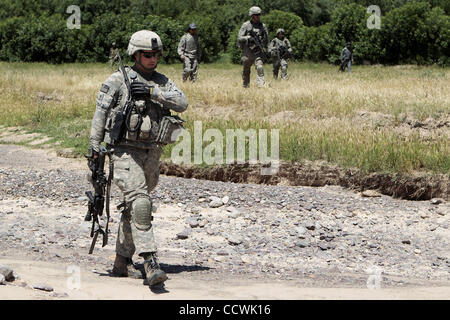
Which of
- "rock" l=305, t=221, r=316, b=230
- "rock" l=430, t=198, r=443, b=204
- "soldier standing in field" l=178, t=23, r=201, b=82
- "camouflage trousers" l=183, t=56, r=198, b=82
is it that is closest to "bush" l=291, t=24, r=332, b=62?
"camouflage trousers" l=183, t=56, r=198, b=82

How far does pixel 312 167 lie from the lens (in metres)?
11.4

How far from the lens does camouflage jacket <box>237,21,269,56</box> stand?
58.6ft

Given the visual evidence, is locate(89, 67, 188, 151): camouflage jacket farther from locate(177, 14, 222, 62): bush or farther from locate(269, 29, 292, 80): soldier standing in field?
locate(177, 14, 222, 62): bush

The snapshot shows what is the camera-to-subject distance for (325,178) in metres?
11.3

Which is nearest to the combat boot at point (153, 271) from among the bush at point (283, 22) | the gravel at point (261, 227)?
the gravel at point (261, 227)

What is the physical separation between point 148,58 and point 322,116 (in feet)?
28.4

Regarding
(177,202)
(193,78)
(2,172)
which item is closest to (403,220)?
(177,202)

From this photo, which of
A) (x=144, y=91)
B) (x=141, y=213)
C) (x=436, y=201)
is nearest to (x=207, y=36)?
(x=436, y=201)

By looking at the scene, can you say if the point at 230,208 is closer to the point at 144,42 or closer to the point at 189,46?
the point at 144,42

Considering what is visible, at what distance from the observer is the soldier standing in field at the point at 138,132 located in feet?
20.2

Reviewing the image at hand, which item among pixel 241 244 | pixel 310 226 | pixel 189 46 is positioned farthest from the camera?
pixel 189 46

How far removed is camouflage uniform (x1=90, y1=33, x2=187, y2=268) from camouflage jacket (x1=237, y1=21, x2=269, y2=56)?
38.1 feet

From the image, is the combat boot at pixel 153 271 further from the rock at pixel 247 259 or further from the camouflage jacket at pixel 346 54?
the camouflage jacket at pixel 346 54

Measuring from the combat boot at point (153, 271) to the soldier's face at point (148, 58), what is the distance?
1.60 m
